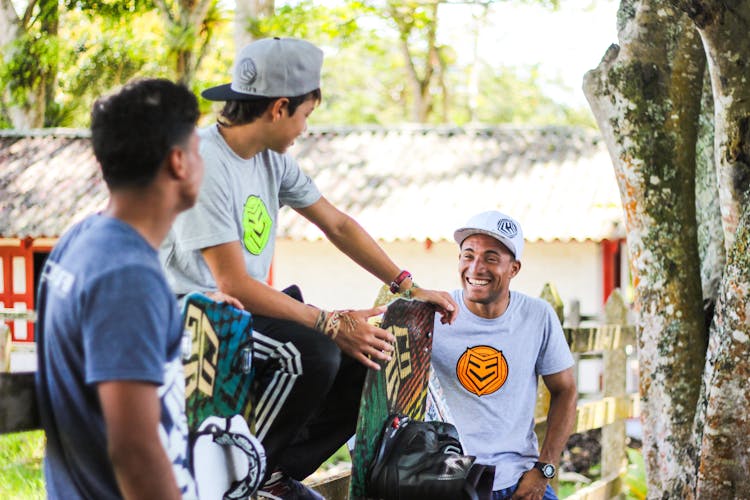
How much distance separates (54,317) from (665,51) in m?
3.10

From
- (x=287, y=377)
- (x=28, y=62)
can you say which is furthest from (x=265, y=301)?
(x=28, y=62)

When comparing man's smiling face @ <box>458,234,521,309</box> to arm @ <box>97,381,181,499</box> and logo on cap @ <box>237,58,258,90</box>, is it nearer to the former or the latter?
logo on cap @ <box>237,58,258,90</box>

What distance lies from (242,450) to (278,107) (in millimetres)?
951

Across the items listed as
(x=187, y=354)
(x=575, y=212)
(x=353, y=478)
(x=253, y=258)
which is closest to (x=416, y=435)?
(x=353, y=478)

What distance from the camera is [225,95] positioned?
2.76 meters

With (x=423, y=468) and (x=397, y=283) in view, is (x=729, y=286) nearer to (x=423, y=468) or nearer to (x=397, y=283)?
(x=397, y=283)

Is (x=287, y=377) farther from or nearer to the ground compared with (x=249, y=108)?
nearer to the ground

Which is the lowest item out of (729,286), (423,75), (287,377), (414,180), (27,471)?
(27,471)

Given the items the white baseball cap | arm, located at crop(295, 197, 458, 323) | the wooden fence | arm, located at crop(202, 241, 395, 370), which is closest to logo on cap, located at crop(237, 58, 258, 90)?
arm, located at crop(202, 241, 395, 370)

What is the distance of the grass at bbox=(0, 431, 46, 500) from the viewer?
5410 millimetres

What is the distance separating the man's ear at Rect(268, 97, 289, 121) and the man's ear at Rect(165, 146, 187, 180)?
0.95 meters

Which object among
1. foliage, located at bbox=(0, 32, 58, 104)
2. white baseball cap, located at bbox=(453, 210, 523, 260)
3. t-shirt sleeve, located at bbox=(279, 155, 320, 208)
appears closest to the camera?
t-shirt sleeve, located at bbox=(279, 155, 320, 208)

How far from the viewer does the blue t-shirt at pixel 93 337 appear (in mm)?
1645

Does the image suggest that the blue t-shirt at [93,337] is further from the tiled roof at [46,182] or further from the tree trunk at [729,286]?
the tiled roof at [46,182]
